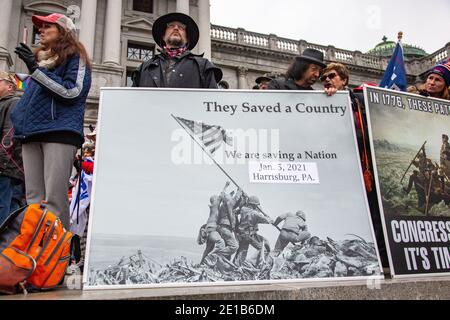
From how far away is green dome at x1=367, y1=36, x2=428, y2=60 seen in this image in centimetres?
3441

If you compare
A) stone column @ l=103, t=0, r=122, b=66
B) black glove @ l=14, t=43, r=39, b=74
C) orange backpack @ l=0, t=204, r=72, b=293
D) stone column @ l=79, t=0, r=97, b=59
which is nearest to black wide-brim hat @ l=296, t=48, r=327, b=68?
black glove @ l=14, t=43, r=39, b=74

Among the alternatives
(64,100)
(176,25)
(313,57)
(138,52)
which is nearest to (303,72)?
(313,57)

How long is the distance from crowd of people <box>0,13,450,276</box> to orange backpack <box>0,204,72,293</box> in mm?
305

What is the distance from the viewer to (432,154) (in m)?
3.09

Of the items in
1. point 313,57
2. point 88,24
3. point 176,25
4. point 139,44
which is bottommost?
point 313,57

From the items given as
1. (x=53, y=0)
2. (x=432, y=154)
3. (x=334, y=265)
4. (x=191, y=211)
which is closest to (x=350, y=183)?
(x=334, y=265)

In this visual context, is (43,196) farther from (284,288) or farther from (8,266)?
(284,288)

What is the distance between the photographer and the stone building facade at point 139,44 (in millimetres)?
17406

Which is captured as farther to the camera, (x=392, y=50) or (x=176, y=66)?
(x=392, y=50)

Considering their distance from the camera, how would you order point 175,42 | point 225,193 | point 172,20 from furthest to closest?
1. point 172,20
2. point 175,42
3. point 225,193

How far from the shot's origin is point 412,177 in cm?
293

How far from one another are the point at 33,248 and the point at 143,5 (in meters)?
23.3

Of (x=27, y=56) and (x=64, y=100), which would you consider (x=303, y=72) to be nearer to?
(x=64, y=100)

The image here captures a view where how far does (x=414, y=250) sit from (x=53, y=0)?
22782mm
